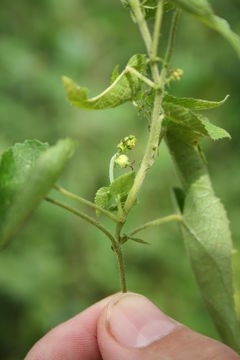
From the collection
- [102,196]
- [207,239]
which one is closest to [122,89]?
[102,196]

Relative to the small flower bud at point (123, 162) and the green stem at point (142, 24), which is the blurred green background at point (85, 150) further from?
the green stem at point (142, 24)

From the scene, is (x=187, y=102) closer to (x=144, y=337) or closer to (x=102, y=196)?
(x=102, y=196)

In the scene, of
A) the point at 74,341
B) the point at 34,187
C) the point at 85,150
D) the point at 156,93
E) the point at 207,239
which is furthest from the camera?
the point at 85,150

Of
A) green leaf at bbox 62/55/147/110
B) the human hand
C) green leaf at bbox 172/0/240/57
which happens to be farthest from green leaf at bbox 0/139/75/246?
the human hand

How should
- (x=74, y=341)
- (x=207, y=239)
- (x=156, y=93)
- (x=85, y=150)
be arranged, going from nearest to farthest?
(x=156, y=93), (x=207, y=239), (x=74, y=341), (x=85, y=150)

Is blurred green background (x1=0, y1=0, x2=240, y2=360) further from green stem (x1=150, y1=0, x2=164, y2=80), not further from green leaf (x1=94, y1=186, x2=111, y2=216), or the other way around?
green stem (x1=150, y1=0, x2=164, y2=80)

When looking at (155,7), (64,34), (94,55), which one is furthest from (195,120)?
(94,55)

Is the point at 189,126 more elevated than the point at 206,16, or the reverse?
the point at 206,16

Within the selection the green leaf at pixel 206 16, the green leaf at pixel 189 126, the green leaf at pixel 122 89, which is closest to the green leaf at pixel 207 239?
the green leaf at pixel 189 126
